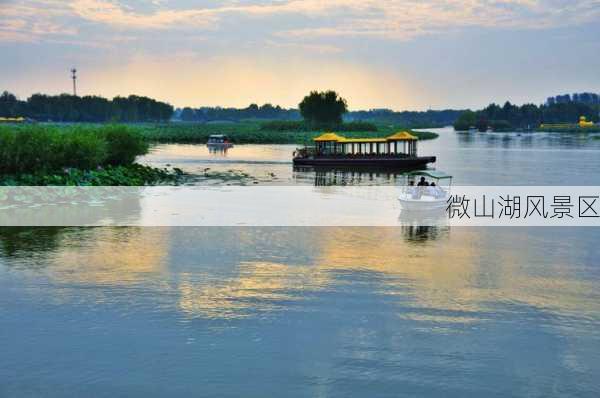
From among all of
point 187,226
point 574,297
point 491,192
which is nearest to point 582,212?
point 491,192

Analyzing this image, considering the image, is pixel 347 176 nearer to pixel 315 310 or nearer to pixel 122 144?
pixel 122 144

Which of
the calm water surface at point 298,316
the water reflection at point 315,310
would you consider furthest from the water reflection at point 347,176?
the water reflection at point 315,310

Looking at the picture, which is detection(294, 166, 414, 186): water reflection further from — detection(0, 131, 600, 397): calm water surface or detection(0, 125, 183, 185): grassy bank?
detection(0, 131, 600, 397): calm water surface

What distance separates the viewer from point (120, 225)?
128 ft

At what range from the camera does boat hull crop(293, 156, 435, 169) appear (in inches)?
3194

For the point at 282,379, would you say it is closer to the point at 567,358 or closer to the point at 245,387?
the point at 245,387

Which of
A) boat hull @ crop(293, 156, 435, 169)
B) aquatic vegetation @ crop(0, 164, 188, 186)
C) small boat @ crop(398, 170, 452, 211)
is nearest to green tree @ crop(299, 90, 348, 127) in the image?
boat hull @ crop(293, 156, 435, 169)

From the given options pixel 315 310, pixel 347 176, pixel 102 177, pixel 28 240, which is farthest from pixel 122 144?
pixel 315 310

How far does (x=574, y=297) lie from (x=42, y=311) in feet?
63.7

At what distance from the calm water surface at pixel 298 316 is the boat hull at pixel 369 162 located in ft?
153

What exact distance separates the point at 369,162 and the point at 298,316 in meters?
62.3

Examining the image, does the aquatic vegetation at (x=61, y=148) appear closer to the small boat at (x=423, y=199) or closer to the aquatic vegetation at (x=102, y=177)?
the aquatic vegetation at (x=102, y=177)

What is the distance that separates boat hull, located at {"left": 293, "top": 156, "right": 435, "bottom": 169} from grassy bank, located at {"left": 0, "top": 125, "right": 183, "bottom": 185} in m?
22.9

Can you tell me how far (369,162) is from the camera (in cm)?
8150
